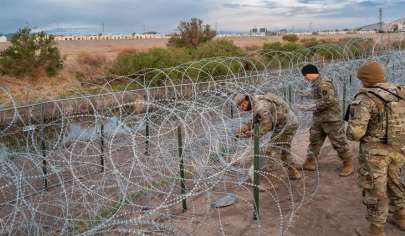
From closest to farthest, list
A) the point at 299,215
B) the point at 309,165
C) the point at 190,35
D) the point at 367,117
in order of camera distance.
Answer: the point at 367,117 < the point at 299,215 < the point at 309,165 < the point at 190,35

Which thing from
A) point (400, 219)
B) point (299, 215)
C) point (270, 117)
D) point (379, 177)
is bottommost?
point (299, 215)

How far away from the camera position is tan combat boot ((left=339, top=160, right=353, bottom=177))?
6723 millimetres

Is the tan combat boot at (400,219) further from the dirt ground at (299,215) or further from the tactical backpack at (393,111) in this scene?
the tactical backpack at (393,111)

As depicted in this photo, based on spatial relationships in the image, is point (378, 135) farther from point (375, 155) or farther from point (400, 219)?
point (400, 219)

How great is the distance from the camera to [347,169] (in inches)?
266

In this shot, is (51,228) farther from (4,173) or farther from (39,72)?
(39,72)

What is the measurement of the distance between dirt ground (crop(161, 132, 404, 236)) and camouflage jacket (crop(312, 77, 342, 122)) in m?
0.91

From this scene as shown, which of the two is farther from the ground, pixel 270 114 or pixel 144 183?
pixel 270 114

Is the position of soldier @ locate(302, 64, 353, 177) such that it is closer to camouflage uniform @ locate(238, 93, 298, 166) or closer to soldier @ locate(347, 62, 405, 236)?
camouflage uniform @ locate(238, 93, 298, 166)

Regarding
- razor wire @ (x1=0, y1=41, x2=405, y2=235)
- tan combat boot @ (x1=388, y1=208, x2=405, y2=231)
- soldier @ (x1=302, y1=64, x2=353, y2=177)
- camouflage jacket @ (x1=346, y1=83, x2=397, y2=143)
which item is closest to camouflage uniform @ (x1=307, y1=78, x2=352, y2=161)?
soldier @ (x1=302, y1=64, x2=353, y2=177)

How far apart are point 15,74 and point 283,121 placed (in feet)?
69.4

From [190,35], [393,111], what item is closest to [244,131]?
[393,111]

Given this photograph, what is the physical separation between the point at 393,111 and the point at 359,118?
0.33 m

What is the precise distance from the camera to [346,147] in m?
6.66
